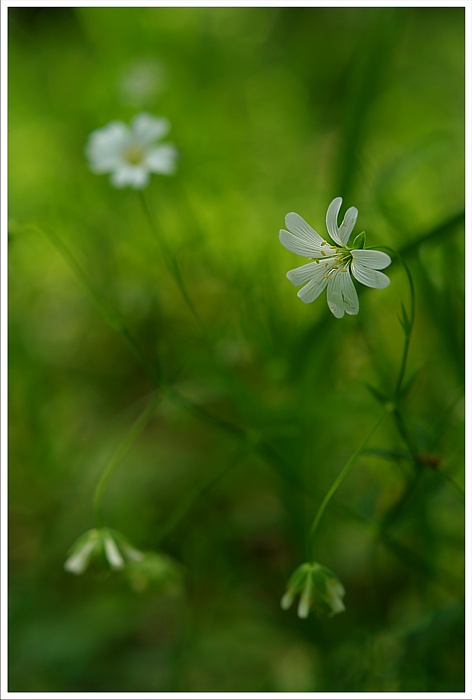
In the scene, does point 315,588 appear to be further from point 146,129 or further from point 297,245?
point 146,129

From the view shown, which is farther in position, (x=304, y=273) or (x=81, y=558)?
(x=81, y=558)

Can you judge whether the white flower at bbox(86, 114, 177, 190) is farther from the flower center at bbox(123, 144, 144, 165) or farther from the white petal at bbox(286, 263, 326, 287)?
the white petal at bbox(286, 263, 326, 287)

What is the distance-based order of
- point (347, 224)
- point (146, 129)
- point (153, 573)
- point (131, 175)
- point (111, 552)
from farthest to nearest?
point (146, 129)
point (131, 175)
point (153, 573)
point (111, 552)
point (347, 224)

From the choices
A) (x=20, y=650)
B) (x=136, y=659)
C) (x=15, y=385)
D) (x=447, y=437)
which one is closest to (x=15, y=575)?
(x=20, y=650)

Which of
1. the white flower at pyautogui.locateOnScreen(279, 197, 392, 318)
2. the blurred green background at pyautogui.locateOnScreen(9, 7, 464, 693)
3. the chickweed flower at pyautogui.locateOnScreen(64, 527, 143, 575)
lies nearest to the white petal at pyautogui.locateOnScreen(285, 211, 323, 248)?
the white flower at pyautogui.locateOnScreen(279, 197, 392, 318)

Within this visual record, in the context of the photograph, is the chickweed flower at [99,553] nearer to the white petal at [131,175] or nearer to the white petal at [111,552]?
the white petal at [111,552]

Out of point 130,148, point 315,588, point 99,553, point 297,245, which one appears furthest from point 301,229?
point 130,148

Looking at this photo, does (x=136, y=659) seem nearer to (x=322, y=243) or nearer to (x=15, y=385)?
(x=15, y=385)

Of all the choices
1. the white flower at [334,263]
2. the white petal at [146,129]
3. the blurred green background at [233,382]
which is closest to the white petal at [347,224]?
the white flower at [334,263]
